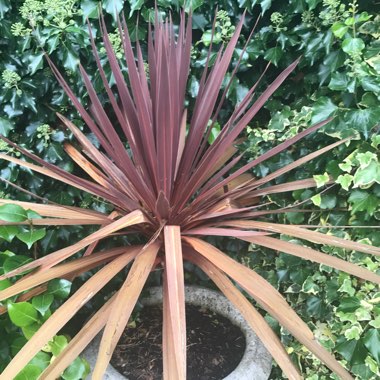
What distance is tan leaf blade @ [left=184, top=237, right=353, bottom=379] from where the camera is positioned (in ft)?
3.19

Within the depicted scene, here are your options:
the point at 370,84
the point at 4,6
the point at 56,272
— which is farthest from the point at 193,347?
the point at 4,6

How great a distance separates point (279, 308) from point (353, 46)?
0.79 meters

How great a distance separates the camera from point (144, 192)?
124 centimetres

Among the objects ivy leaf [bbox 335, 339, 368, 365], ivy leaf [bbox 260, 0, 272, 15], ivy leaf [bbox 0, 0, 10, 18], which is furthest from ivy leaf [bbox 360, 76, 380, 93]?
ivy leaf [bbox 0, 0, 10, 18]

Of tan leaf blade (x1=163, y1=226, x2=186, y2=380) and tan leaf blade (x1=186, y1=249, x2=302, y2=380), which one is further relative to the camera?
tan leaf blade (x1=186, y1=249, x2=302, y2=380)

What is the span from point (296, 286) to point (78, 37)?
3.73 feet

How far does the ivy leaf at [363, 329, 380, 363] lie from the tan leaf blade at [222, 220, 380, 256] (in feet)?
0.97

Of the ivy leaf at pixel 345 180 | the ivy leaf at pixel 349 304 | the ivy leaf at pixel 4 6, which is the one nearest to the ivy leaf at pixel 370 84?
the ivy leaf at pixel 345 180

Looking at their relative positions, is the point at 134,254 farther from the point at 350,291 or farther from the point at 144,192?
the point at 350,291

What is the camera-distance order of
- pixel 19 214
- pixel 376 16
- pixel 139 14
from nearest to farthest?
1. pixel 19 214
2. pixel 376 16
3. pixel 139 14

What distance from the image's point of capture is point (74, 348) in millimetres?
996

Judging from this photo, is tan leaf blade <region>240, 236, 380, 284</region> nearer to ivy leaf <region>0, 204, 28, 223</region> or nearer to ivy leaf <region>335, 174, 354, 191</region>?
ivy leaf <region>335, 174, 354, 191</region>

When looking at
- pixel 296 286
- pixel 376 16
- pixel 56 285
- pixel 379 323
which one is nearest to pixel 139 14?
pixel 376 16

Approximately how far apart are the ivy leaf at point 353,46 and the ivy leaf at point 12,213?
105 centimetres
